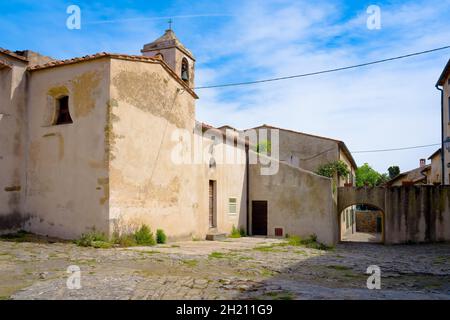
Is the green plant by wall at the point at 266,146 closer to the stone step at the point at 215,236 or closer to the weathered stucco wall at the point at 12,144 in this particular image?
the stone step at the point at 215,236

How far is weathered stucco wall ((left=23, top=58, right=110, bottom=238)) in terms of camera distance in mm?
11523

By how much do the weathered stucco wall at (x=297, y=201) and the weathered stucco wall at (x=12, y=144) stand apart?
37.2ft

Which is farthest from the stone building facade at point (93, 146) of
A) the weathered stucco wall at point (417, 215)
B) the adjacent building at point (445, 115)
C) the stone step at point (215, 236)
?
the adjacent building at point (445, 115)

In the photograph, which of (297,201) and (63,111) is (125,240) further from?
(297,201)

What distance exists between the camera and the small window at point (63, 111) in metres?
12.6

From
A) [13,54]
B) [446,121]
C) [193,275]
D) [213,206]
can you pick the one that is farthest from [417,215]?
[13,54]

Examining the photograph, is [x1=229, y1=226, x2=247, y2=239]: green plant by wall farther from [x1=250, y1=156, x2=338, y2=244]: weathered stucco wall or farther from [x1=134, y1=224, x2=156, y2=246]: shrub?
[x1=134, y1=224, x2=156, y2=246]: shrub

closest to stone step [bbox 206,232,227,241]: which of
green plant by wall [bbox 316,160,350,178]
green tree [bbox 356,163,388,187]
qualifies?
green plant by wall [bbox 316,160,350,178]

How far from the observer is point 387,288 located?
743 cm

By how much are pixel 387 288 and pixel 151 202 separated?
8.10m

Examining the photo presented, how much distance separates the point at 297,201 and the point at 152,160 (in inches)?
336

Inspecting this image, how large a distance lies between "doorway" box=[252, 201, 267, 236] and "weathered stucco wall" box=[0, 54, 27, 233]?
1127cm

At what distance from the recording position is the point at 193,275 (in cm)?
780
